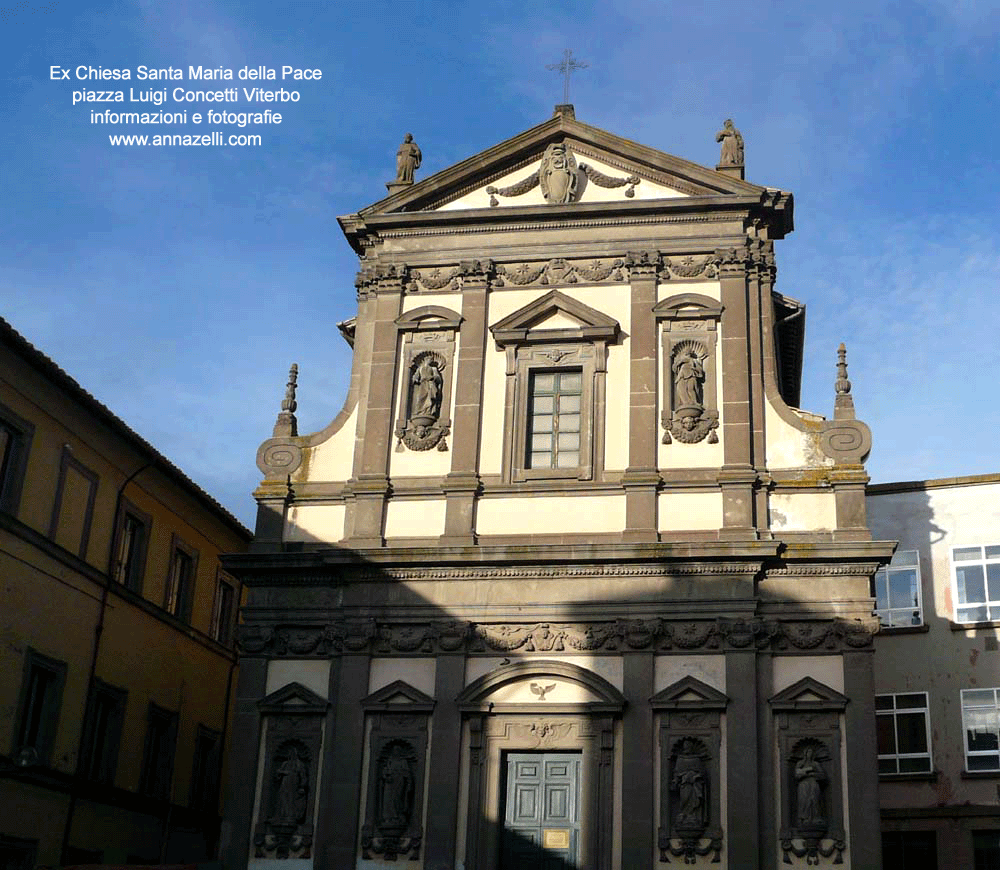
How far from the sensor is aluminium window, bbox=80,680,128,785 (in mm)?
26219

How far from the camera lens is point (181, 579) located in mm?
31172

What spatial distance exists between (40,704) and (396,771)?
726cm

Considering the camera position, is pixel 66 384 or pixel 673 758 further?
pixel 66 384

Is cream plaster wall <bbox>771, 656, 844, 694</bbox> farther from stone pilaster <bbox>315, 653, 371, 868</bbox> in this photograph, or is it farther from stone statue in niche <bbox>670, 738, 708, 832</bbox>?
stone pilaster <bbox>315, 653, 371, 868</bbox>

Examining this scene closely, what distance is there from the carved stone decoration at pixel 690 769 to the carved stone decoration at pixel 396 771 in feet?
12.2

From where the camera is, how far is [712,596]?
21.8 metres

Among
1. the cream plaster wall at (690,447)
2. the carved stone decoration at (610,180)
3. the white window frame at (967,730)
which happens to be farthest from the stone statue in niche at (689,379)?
the white window frame at (967,730)

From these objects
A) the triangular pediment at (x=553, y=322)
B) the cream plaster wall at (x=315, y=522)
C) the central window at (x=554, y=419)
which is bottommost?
the cream plaster wall at (x=315, y=522)

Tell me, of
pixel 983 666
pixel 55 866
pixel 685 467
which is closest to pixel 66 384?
pixel 55 866

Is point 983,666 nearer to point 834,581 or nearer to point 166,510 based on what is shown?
point 834,581

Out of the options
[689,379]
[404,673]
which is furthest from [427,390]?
[404,673]

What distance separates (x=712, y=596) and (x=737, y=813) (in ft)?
10.9

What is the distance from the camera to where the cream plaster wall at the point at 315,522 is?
23.7 m

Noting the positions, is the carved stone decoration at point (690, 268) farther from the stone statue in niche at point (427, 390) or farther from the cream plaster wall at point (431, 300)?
the stone statue in niche at point (427, 390)
